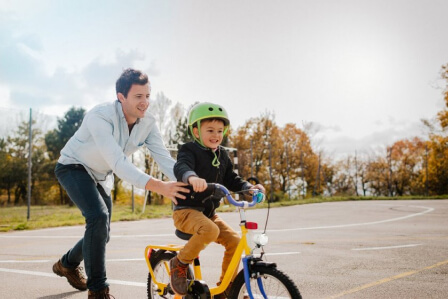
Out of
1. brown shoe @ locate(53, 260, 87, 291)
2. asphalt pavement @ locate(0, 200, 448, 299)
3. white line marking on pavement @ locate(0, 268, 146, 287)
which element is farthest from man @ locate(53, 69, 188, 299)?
white line marking on pavement @ locate(0, 268, 146, 287)

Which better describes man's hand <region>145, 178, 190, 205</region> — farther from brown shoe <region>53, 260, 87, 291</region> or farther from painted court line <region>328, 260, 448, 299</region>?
brown shoe <region>53, 260, 87, 291</region>

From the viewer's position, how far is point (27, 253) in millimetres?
7453

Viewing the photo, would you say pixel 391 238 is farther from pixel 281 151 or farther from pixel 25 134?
pixel 281 151

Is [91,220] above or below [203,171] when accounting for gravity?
below

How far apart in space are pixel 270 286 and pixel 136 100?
1.86 meters

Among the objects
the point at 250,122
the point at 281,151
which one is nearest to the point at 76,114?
the point at 250,122

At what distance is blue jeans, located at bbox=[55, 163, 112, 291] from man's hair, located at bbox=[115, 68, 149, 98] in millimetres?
817

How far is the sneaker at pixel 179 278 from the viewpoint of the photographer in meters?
3.22

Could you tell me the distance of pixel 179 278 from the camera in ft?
10.6

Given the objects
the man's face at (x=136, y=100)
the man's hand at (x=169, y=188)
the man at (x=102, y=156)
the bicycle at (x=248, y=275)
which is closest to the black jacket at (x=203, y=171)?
the man's hand at (x=169, y=188)

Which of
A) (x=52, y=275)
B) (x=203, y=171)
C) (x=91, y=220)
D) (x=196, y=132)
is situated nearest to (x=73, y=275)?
(x=52, y=275)

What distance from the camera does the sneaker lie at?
3.22 meters

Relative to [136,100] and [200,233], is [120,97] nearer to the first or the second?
[136,100]

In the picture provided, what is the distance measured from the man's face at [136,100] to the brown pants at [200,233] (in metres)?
0.97
